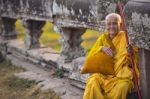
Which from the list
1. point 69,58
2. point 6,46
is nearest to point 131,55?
point 69,58

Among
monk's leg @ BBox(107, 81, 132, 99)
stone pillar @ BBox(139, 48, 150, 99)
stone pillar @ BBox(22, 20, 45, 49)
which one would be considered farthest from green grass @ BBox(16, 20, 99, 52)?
stone pillar @ BBox(139, 48, 150, 99)

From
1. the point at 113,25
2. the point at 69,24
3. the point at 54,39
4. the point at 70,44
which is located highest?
the point at 113,25

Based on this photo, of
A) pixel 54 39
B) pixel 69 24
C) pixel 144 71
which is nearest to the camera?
pixel 144 71

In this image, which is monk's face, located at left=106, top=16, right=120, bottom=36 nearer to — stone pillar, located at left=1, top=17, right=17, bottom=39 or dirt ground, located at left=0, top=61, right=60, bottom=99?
dirt ground, located at left=0, top=61, right=60, bottom=99

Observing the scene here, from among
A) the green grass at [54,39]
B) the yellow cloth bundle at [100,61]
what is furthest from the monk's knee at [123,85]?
the green grass at [54,39]

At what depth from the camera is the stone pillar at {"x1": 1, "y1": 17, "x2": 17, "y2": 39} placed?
1172cm

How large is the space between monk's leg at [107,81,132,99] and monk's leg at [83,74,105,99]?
17cm

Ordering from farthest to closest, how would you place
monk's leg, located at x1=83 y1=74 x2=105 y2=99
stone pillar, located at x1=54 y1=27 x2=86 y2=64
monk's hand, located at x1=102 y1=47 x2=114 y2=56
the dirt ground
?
stone pillar, located at x1=54 y1=27 x2=86 y2=64 < the dirt ground < monk's hand, located at x1=102 y1=47 x2=114 y2=56 < monk's leg, located at x1=83 y1=74 x2=105 y2=99

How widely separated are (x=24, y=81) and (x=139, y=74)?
3719 mm

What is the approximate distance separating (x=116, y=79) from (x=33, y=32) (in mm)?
4965

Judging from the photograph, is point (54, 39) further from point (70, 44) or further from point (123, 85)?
point (123, 85)

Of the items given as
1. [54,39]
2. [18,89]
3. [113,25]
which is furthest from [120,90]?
[54,39]

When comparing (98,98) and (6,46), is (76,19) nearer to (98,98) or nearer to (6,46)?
(98,98)

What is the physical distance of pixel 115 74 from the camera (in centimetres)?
619
